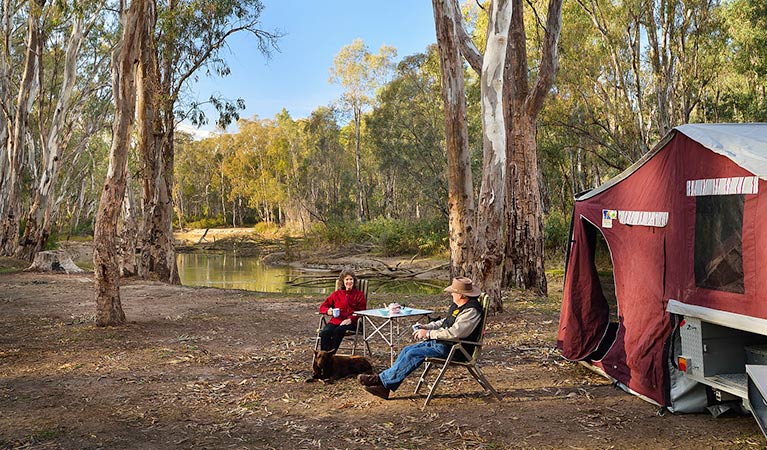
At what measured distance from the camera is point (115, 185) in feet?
27.8

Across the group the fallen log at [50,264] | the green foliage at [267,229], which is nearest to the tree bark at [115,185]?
the fallen log at [50,264]

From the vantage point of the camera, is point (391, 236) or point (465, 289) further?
point (391, 236)

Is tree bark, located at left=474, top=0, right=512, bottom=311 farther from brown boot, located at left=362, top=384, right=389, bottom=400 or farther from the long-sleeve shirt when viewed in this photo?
brown boot, located at left=362, top=384, right=389, bottom=400

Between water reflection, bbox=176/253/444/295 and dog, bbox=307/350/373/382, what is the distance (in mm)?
10020

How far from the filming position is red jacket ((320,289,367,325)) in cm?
660

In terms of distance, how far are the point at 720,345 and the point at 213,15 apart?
1673 cm

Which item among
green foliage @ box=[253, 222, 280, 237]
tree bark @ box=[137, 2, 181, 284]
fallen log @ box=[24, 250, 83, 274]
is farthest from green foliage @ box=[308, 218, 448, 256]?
green foliage @ box=[253, 222, 280, 237]

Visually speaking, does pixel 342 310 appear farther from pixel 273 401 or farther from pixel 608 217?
pixel 608 217

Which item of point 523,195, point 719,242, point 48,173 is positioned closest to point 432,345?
point 719,242

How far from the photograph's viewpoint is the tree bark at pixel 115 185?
27.6ft

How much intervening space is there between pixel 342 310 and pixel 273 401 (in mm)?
1554

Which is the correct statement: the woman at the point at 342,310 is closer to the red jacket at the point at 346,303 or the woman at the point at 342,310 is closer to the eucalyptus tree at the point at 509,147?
the red jacket at the point at 346,303

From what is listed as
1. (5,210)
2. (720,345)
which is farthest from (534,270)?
(5,210)

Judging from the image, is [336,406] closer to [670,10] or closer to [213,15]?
[213,15]
